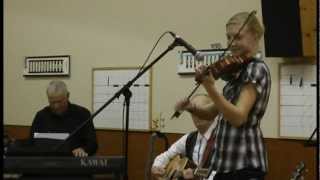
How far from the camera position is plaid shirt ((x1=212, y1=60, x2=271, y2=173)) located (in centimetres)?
193

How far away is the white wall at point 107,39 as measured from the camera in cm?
407

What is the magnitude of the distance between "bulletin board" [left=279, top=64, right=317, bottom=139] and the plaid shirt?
5.79ft

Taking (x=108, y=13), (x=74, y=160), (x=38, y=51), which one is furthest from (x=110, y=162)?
(x=38, y=51)

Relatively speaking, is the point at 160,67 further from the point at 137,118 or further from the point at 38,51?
the point at 38,51

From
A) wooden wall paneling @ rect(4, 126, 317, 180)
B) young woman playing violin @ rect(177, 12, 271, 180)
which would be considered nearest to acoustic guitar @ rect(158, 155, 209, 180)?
young woman playing violin @ rect(177, 12, 271, 180)

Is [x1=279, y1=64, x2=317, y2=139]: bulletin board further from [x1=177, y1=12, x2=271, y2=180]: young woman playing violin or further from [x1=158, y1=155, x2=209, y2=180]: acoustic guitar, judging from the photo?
[x1=177, y1=12, x2=271, y2=180]: young woman playing violin

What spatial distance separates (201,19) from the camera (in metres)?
4.11

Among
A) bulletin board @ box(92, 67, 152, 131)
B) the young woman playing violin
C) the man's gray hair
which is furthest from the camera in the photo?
bulletin board @ box(92, 67, 152, 131)

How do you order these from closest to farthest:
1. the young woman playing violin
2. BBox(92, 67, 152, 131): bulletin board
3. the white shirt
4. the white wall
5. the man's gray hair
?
1. the young woman playing violin
2. the white shirt
3. the man's gray hair
4. the white wall
5. BBox(92, 67, 152, 131): bulletin board

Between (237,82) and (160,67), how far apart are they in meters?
2.32

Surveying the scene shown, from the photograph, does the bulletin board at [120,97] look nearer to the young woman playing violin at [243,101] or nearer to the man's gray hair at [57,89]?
the man's gray hair at [57,89]

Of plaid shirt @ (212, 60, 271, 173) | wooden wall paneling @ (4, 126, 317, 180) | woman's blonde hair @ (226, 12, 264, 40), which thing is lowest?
wooden wall paneling @ (4, 126, 317, 180)

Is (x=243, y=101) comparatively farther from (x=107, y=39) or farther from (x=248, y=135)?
(x=107, y=39)

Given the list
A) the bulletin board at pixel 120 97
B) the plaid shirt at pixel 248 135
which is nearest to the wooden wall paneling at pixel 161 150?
the bulletin board at pixel 120 97
